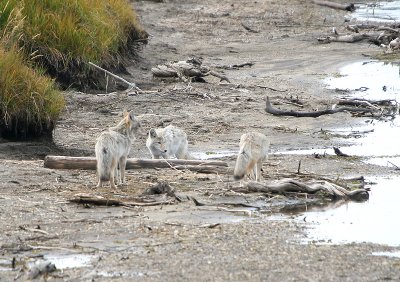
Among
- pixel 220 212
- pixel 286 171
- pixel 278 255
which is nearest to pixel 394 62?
pixel 286 171

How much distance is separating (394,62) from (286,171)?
11.3m

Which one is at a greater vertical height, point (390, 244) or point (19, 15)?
point (19, 15)

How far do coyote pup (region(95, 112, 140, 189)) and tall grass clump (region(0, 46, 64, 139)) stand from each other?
98.9 inches

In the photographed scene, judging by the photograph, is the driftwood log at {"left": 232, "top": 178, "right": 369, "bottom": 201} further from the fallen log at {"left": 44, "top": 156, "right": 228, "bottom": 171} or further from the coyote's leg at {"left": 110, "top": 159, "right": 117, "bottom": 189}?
the coyote's leg at {"left": 110, "top": 159, "right": 117, "bottom": 189}

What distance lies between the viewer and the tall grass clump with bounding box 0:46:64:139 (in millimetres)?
14094

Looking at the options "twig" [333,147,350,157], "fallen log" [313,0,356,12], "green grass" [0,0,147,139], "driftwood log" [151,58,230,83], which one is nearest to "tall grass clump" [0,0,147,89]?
"green grass" [0,0,147,139]

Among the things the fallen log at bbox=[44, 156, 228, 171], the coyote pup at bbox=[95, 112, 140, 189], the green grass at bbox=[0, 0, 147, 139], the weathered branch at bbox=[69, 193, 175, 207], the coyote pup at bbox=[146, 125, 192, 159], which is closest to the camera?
the weathered branch at bbox=[69, 193, 175, 207]

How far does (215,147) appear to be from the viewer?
596 inches

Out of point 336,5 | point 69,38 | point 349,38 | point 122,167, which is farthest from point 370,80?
point 336,5

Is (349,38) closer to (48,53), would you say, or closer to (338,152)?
(48,53)

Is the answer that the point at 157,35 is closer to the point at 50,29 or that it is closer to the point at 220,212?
the point at 50,29

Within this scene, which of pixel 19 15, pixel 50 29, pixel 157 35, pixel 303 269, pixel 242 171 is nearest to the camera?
pixel 303 269

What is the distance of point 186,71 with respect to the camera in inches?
789

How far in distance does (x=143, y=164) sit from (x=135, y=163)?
108mm
